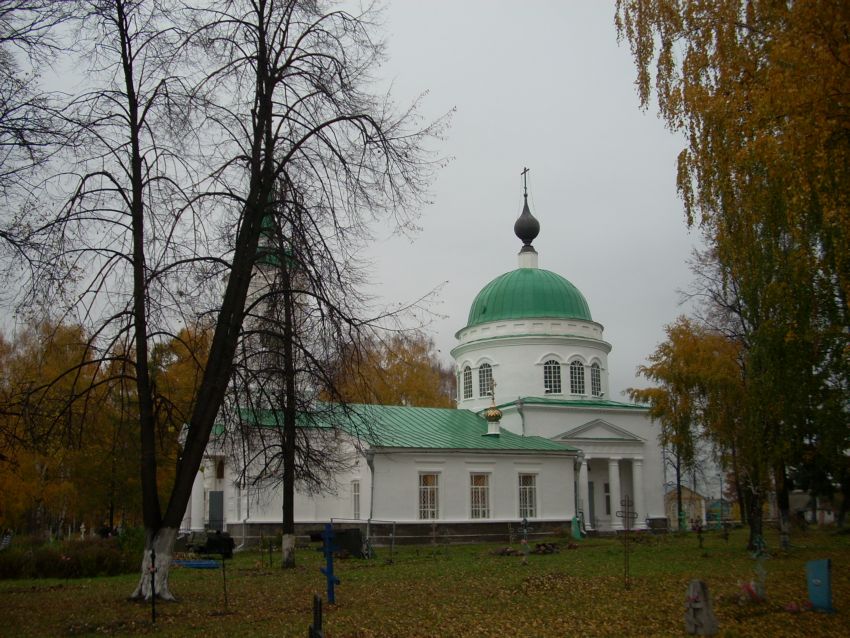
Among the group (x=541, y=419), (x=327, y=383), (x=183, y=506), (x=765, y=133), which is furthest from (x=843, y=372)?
(x=541, y=419)

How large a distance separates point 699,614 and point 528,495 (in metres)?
22.1

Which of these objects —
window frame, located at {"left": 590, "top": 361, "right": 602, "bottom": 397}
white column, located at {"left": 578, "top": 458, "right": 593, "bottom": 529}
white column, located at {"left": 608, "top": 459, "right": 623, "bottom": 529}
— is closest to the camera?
white column, located at {"left": 578, "top": 458, "right": 593, "bottom": 529}

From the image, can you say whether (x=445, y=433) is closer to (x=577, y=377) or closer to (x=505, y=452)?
(x=505, y=452)

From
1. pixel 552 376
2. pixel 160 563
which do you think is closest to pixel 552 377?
pixel 552 376

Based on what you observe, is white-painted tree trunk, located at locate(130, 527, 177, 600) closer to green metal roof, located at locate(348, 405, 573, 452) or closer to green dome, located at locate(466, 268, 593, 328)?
green metal roof, located at locate(348, 405, 573, 452)

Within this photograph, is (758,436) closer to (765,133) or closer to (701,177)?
(701,177)

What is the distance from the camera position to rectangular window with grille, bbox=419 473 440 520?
29.8 m

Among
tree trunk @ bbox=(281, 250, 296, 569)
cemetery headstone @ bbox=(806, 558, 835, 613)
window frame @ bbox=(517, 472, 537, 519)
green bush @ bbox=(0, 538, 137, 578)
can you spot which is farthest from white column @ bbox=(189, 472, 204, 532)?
cemetery headstone @ bbox=(806, 558, 835, 613)

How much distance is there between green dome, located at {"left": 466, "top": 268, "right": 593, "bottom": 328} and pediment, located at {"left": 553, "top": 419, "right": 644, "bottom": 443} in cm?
555

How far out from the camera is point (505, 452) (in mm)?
31766

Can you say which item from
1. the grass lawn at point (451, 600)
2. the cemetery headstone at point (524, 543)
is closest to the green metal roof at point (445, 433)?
the cemetery headstone at point (524, 543)

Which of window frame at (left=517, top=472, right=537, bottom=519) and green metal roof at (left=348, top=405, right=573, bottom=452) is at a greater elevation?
green metal roof at (left=348, top=405, right=573, bottom=452)

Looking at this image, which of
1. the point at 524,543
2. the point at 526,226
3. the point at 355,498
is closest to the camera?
the point at 524,543

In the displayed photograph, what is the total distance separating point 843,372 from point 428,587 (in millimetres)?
8410
